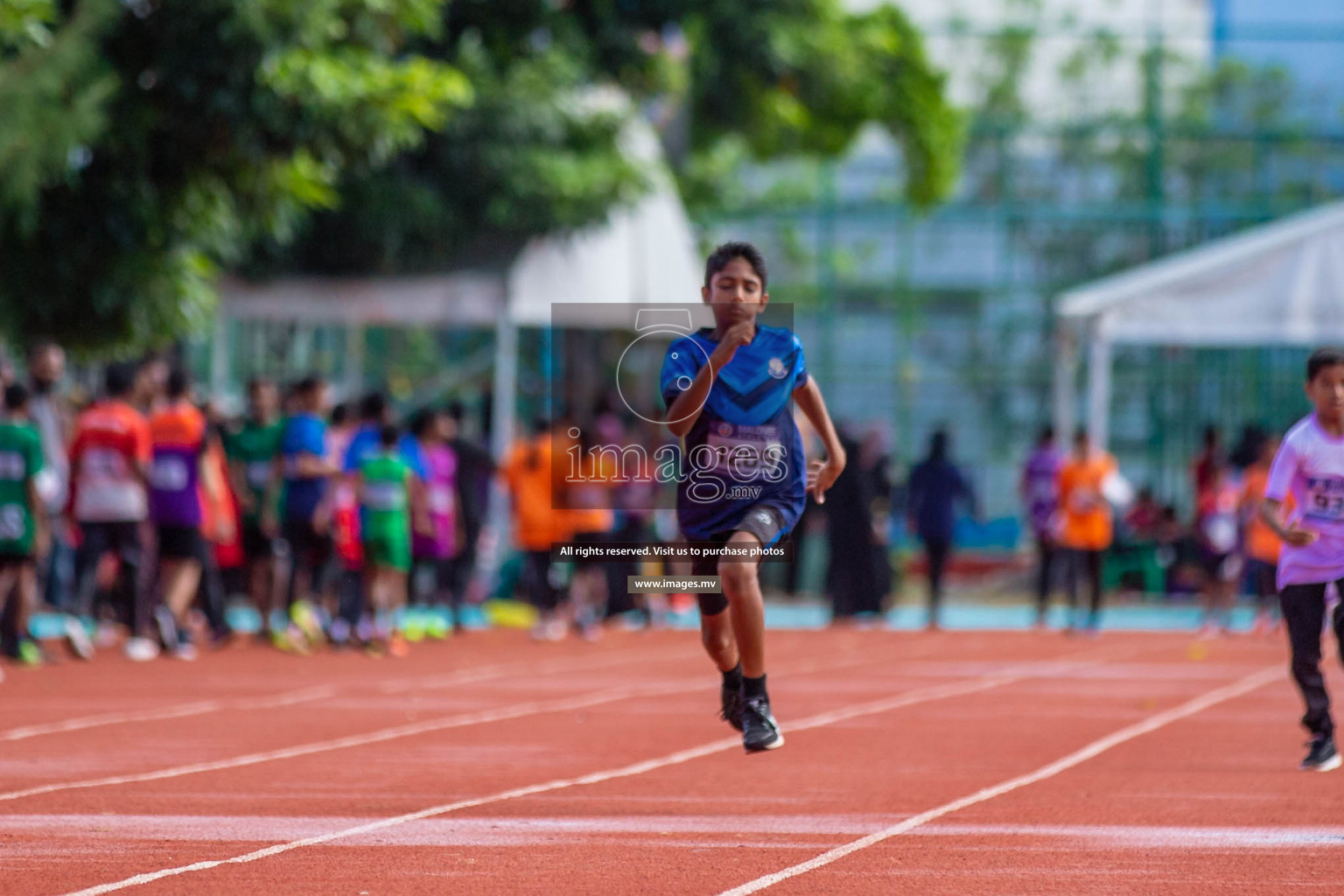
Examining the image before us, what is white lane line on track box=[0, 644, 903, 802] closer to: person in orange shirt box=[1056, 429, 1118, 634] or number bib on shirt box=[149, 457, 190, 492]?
number bib on shirt box=[149, 457, 190, 492]

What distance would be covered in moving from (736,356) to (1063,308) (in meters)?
14.4

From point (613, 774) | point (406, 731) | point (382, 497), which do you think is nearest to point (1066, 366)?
point (382, 497)

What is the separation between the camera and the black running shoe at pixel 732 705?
8.57 m

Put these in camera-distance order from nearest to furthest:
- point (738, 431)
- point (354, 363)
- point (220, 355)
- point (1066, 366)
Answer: point (738, 431)
point (1066, 366)
point (220, 355)
point (354, 363)

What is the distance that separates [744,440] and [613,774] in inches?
80.9

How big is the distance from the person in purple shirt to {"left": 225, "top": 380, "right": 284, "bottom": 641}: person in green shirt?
26.6ft

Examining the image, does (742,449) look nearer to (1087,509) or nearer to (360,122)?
(360,122)

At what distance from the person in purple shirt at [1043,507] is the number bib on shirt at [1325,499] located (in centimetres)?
1290

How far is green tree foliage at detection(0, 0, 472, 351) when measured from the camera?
16094mm

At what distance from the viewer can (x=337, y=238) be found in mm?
24219

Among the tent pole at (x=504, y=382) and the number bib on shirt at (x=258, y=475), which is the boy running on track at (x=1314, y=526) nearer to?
the number bib on shirt at (x=258, y=475)

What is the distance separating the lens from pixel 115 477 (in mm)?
15961

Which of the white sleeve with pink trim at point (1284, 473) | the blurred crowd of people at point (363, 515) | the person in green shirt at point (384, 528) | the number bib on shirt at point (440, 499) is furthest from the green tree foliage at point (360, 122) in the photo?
the white sleeve with pink trim at point (1284, 473)

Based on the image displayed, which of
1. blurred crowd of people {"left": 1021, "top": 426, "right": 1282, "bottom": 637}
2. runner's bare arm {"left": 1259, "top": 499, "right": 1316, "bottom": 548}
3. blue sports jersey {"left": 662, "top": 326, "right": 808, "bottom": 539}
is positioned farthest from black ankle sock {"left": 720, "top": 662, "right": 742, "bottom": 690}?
blurred crowd of people {"left": 1021, "top": 426, "right": 1282, "bottom": 637}
